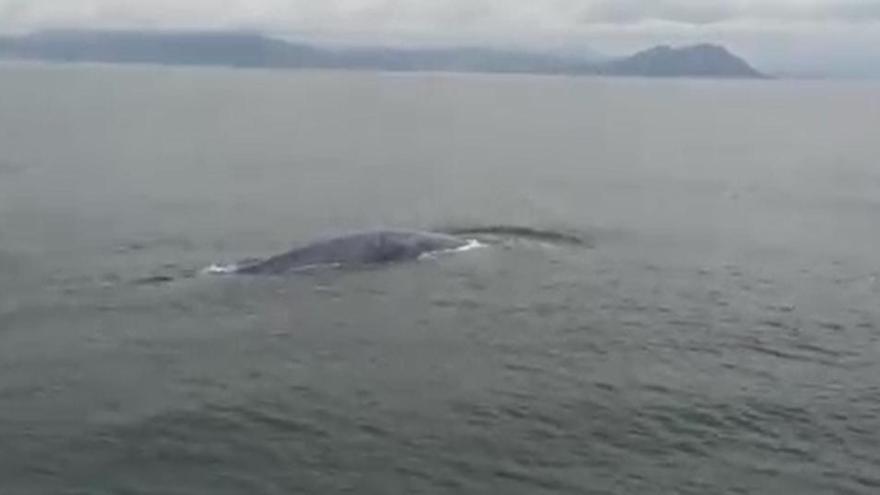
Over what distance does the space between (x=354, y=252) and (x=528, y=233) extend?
12.5 metres

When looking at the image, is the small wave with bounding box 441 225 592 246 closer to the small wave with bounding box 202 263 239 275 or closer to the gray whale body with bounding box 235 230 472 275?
the gray whale body with bounding box 235 230 472 275

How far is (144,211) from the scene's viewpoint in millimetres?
65375

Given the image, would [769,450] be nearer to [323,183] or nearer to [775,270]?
[775,270]

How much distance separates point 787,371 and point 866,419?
4110 mm

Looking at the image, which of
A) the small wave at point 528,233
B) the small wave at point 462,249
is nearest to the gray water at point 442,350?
the small wave at point 462,249

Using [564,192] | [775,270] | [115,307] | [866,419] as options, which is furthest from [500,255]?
[564,192]

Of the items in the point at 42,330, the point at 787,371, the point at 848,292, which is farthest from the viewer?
the point at 848,292

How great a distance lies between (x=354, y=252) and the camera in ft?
155

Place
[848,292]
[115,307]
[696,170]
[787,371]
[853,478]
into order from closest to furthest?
[853,478], [787,371], [115,307], [848,292], [696,170]

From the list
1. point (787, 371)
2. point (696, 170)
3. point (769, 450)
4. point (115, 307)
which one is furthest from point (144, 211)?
point (696, 170)

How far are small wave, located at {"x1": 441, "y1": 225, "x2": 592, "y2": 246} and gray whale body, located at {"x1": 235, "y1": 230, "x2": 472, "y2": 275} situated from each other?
658 centimetres

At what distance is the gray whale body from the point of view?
46.1m

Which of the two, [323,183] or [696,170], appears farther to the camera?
[696,170]

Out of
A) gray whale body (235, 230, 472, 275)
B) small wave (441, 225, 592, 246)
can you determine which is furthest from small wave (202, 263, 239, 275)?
small wave (441, 225, 592, 246)
